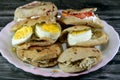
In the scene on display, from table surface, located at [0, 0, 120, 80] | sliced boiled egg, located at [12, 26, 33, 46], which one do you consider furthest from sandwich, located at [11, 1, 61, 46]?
table surface, located at [0, 0, 120, 80]

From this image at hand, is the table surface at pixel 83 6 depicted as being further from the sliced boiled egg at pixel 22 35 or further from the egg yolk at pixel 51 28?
the egg yolk at pixel 51 28

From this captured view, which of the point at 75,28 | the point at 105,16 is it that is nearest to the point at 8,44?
the point at 75,28

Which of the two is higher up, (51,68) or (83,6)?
(83,6)

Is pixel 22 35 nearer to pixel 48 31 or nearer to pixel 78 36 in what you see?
pixel 48 31

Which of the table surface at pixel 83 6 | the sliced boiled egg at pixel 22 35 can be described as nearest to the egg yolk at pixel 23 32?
the sliced boiled egg at pixel 22 35

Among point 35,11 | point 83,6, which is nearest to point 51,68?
point 35,11
